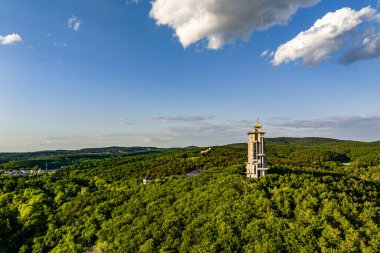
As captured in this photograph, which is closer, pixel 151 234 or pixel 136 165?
pixel 151 234

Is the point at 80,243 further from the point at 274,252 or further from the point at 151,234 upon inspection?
the point at 274,252

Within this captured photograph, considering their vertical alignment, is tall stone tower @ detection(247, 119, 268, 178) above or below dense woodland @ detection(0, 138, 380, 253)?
above

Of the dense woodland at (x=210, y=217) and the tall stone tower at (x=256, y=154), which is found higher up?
the tall stone tower at (x=256, y=154)

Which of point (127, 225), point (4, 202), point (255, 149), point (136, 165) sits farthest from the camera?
point (136, 165)

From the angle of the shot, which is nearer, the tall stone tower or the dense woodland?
the dense woodland

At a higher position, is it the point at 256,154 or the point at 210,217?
the point at 256,154

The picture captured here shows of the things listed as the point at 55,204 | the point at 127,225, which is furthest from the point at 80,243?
the point at 55,204

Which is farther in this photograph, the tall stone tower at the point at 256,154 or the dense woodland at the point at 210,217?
the tall stone tower at the point at 256,154

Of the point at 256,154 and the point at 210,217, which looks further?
the point at 256,154
